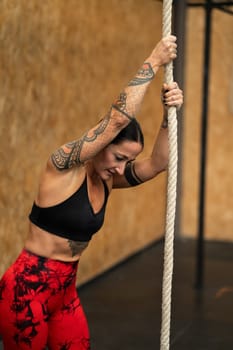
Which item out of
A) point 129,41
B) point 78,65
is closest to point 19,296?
point 78,65

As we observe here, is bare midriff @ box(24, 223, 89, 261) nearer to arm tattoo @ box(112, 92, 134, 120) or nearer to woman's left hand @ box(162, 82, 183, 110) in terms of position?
arm tattoo @ box(112, 92, 134, 120)

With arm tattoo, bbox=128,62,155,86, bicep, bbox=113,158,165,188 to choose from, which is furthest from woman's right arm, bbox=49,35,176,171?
bicep, bbox=113,158,165,188

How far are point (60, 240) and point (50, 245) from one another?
41mm

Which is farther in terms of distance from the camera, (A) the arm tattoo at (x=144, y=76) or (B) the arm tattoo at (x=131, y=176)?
(B) the arm tattoo at (x=131, y=176)

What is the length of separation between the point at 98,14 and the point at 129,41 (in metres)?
0.68

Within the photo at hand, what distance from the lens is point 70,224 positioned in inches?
99.1

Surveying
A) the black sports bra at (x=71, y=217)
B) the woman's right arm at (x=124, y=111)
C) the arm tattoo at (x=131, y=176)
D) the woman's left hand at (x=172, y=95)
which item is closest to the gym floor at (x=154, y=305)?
the arm tattoo at (x=131, y=176)

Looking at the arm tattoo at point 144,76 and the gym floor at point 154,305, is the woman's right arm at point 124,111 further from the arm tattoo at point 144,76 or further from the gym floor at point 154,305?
the gym floor at point 154,305

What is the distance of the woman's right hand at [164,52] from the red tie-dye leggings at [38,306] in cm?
81

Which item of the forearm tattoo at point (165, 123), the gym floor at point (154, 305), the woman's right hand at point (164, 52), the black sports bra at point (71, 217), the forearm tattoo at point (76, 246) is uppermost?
the woman's right hand at point (164, 52)

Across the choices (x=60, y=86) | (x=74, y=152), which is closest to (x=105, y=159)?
(x=74, y=152)

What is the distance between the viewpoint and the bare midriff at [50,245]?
8.34 feet

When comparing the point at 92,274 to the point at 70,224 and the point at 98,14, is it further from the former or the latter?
the point at 70,224

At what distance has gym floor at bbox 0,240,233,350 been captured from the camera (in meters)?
4.05
